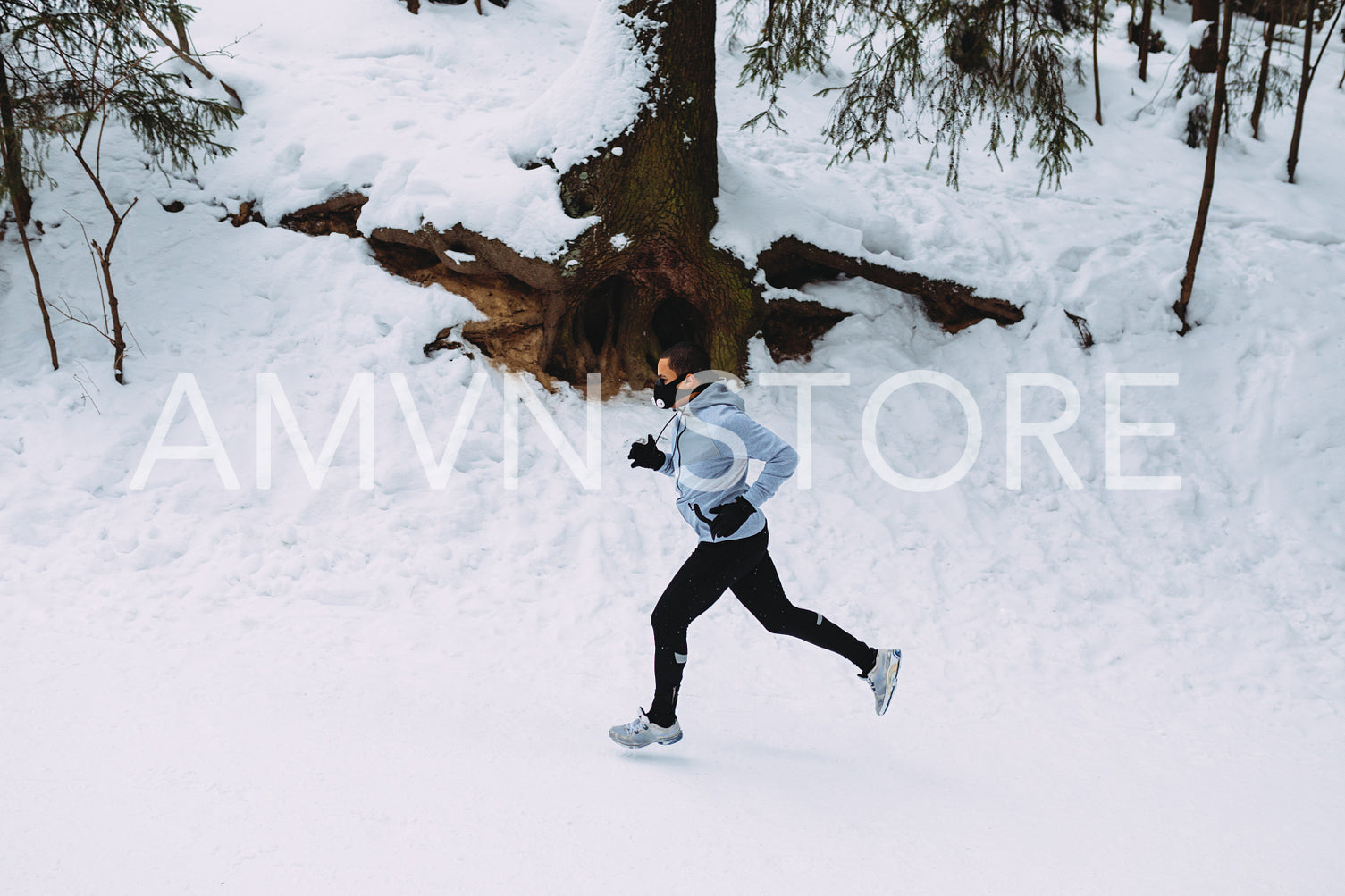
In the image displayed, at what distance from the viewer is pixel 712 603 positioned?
3.38 m

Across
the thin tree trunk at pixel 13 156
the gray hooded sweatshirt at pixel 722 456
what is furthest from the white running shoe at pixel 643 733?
the thin tree trunk at pixel 13 156

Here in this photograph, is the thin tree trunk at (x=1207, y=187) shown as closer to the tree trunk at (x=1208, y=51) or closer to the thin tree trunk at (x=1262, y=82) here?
the thin tree trunk at (x=1262, y=82)

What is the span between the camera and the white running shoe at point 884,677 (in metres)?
3.76

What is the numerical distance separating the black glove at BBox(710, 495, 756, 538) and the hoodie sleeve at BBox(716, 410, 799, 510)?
0.03m

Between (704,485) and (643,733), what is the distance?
111 cm

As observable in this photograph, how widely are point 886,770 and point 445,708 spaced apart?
2.02 meters

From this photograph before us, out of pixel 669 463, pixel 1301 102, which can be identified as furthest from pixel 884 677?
pixel 1301 102

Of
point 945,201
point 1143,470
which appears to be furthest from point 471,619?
point 945,201

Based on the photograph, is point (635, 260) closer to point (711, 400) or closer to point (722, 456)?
point (711, 400)

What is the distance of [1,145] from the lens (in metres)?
5.73

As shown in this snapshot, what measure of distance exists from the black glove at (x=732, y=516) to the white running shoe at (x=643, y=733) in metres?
0.93

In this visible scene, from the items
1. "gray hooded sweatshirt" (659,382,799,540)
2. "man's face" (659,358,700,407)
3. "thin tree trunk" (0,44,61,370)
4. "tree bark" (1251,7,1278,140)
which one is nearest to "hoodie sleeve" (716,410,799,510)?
"gray hooded sweatshirt" (659,382,799,540)

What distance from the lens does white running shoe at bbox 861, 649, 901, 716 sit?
376 cm

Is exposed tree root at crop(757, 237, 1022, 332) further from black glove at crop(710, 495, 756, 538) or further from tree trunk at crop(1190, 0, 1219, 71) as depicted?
tree trunk at crop(1190, 0, 1219, 71)
